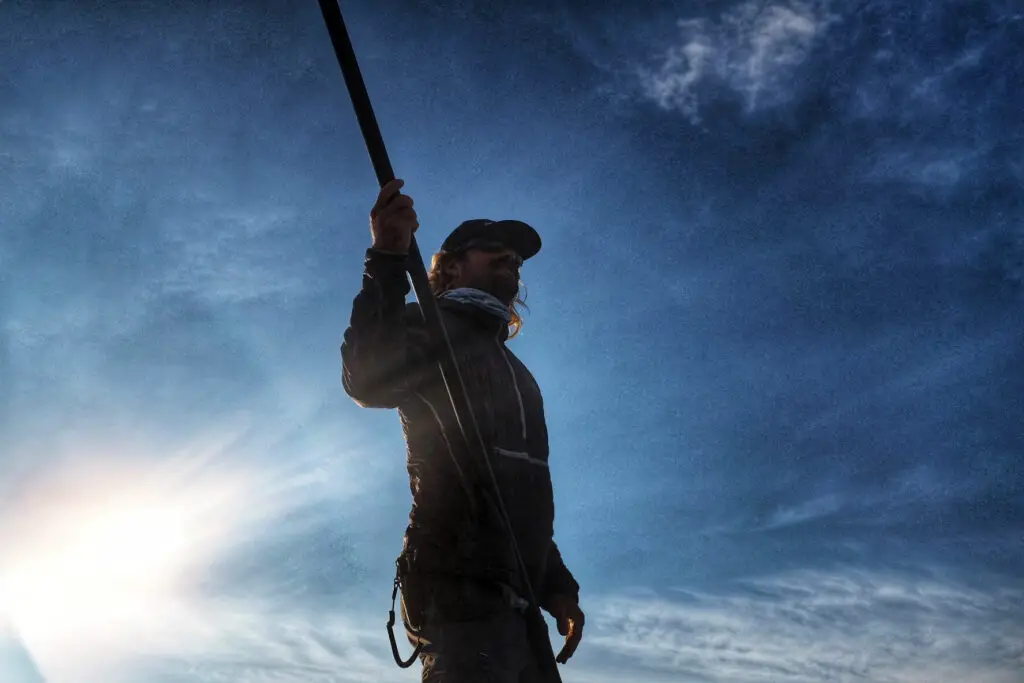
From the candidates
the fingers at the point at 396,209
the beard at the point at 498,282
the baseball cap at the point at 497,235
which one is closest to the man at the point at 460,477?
the fingers at the point at 396,209

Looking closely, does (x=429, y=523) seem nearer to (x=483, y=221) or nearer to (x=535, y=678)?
(x=535, y=678)

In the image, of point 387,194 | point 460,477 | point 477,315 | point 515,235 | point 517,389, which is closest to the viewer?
point 387,194

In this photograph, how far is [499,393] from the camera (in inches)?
171

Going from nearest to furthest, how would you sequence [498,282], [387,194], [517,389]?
[387,194], [517,389], [498,282]

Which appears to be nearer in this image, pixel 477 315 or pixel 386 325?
pixel 386 325

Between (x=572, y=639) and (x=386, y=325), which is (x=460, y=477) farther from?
(x=572, y=639)

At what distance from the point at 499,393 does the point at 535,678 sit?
163 cm

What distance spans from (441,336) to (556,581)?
2120mm

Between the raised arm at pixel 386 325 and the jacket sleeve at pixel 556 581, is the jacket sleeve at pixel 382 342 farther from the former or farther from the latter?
the jacket sleeve at pixel 556 581

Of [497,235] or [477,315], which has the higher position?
[497,235]

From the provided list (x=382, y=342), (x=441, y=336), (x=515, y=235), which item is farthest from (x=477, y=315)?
(x=441, y=336)

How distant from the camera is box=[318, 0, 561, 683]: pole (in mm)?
2451

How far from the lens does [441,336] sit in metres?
3.36

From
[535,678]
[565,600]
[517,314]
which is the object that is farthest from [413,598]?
[517,314]
